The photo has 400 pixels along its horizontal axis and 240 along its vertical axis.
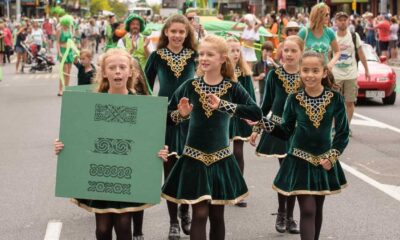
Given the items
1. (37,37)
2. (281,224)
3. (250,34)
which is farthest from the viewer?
(37,37)

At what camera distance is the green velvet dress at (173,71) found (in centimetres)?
749

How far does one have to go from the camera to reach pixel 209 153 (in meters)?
6.11

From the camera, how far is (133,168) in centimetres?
562

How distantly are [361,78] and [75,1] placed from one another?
9682cm

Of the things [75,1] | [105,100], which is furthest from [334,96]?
[75,1]

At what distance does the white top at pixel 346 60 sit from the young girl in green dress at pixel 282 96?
15.9 ft

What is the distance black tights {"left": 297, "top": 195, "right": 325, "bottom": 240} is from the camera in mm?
6168

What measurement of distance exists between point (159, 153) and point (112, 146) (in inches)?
11.8

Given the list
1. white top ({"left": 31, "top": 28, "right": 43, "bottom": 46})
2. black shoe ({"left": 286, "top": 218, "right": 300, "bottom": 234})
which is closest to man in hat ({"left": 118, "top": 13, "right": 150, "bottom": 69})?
black shoe ({"left": 286, "top": 218, "right": 300, "bottom": 234})

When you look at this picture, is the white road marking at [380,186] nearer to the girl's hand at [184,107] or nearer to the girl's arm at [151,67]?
the girl's arm at [151,67]

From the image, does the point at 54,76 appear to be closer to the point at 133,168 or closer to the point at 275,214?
the point at 275,214

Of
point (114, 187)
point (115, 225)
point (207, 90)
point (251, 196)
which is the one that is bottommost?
point (251, 196)

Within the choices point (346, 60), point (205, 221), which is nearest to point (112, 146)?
point (205, 221)

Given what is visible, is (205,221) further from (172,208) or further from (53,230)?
(53,230)
